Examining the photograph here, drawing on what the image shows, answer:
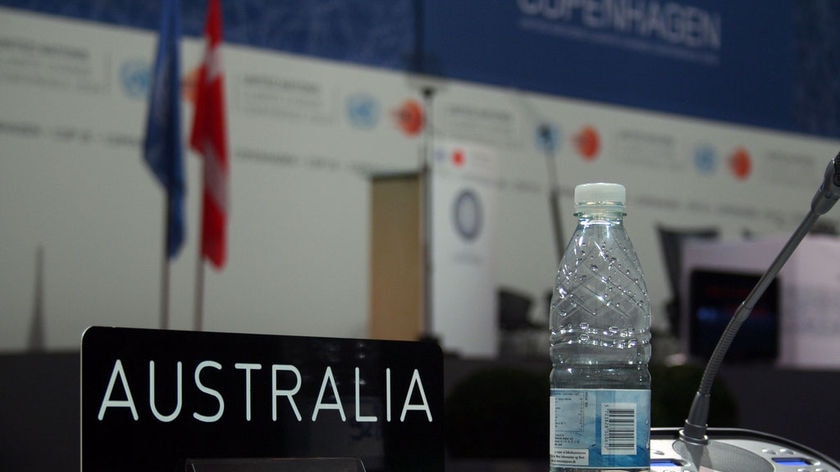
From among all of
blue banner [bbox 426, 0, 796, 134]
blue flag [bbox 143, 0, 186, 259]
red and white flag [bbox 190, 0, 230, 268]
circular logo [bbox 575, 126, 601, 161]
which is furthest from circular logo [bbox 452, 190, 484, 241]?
circular logo [bbox 575, 126, 601, 161]

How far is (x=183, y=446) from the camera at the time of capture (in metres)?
0.99

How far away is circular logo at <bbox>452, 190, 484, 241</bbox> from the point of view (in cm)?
387

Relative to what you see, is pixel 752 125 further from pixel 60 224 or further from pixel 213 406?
pixel 213 406

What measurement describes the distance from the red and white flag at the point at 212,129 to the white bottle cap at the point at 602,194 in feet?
9.54

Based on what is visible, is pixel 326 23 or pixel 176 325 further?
pixel 326 23

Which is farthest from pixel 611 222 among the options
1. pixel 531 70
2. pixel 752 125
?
pixel 752 125

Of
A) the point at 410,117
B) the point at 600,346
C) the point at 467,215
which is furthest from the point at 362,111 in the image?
the point at 600,346

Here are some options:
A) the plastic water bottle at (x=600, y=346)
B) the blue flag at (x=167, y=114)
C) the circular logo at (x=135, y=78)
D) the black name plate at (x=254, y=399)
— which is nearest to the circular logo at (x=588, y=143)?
the circular logo at (x=135, y=78)

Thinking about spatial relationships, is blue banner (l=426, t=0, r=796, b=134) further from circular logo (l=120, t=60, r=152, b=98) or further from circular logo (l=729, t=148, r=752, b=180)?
circular logo (l=120, t=60, r=152, b=98)

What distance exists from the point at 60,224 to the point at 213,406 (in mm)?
3522

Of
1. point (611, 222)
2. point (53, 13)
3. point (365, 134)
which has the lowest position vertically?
point (611, 222)

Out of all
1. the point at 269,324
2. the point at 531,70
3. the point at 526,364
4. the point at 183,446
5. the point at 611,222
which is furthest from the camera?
the point at 531,70

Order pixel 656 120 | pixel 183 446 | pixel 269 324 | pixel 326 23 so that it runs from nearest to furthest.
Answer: pixel 183 446, pixel 269 324, pixel 326 23, pixel 656 120

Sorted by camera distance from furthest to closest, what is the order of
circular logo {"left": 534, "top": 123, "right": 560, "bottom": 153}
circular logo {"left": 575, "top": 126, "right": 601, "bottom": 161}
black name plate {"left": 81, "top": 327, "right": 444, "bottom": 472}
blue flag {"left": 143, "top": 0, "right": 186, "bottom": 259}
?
circular logo {"left": 575, "top": 126, "right": 601, "bottom": 161} → circular logo {"left": 534, "top": 123, "right": 560, "bottom": 153} → blue flag {"left": 143, "top": 0, "right": 186, "bottom": 259} → black name plate {"left": 81, "top": 327, "right": 444, "bottom": 472}
